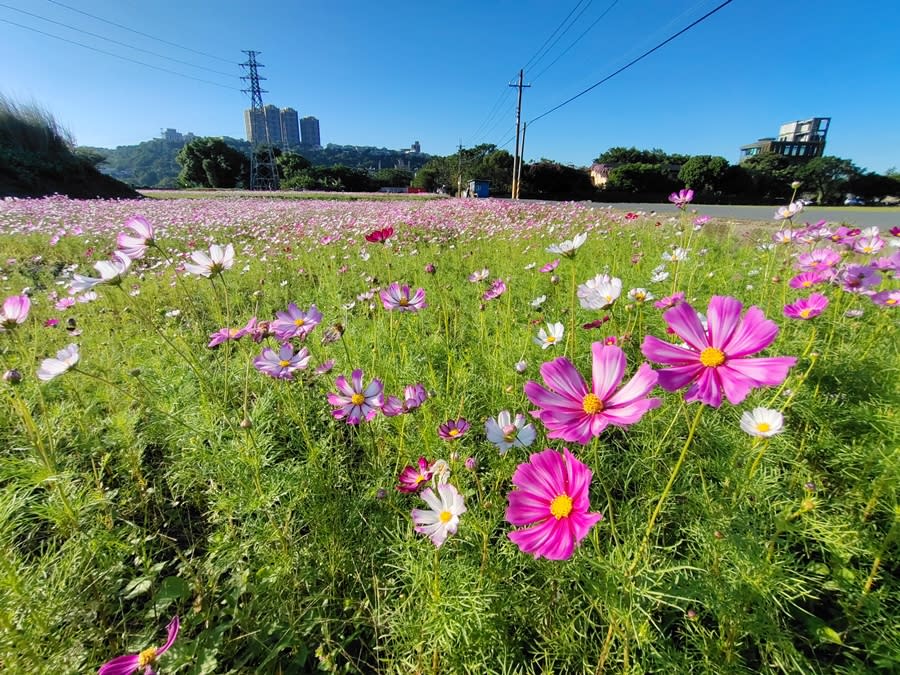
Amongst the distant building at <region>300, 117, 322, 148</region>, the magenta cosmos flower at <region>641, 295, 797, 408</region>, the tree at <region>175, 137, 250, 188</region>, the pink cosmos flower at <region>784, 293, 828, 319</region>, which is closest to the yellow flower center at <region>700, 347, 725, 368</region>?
the magenta cosmos flower at <region>641, 295, 797, 408</region>

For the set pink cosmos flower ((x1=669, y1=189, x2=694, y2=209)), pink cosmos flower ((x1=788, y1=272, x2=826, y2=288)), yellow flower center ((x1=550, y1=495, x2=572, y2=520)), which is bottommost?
yellow flower center ((x1=550, y1=495, x2=572, y2=520))

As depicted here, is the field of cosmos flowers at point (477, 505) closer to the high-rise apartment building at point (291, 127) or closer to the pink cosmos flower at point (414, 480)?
the pink cosmos flower at point (414, 480)

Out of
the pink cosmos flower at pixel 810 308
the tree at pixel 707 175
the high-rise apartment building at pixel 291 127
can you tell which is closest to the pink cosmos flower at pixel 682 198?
the pink cosmos flower at pixel 810 308

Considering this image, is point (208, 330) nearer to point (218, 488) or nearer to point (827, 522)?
point (218, 488)

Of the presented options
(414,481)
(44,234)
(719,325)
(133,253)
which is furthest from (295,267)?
(44,234)

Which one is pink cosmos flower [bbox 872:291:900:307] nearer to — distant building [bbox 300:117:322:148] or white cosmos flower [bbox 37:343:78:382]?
white cosmos flower [bbox 37:343:78:382]

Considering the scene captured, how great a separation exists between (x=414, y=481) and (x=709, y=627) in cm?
65

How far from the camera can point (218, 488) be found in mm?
1150

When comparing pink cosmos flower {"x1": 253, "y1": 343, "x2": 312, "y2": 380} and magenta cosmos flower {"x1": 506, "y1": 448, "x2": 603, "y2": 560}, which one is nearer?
magenta cosmos flower {"x1": 506, "y1": 448, "x2": 603, "y2": 560}

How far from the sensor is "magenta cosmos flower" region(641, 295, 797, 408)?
0.48m

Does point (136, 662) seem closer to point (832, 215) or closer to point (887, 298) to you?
point (887, 298)

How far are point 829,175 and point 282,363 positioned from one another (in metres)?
61.9

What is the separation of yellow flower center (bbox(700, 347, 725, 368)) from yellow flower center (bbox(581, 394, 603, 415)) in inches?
5.6

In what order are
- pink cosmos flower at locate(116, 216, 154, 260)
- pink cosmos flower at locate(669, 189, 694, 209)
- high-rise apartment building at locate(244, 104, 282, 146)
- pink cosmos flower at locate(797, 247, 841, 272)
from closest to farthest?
pink cosmos flower at locate(116, 216, 154, 260)
pink cosmos flower at locate(797, 247, 841, 272)
pink cosmos flower at locate(669, 189, 694, 209)
high-rise apartment building at locate(244, 104, 282, 146)
